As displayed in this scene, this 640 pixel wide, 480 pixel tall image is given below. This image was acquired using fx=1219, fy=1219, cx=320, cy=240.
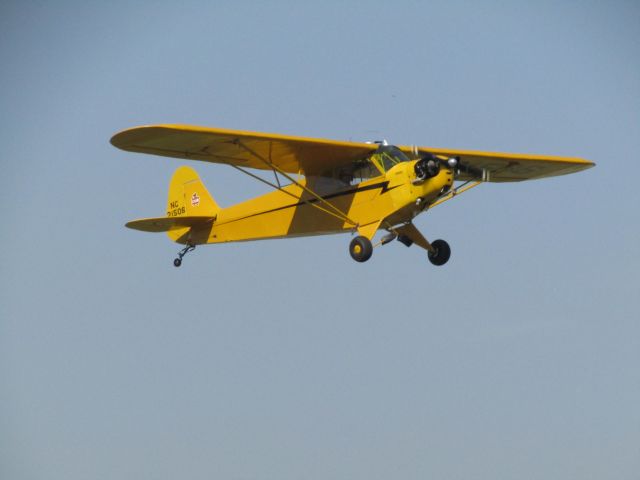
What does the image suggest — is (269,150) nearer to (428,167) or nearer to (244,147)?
(244,147)

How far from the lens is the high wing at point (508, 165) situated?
2375 centimetres

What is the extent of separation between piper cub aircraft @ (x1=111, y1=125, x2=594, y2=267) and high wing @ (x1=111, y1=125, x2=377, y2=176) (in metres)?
0.02

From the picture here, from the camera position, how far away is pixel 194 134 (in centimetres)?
2114

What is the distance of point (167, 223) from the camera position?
25.9 meters

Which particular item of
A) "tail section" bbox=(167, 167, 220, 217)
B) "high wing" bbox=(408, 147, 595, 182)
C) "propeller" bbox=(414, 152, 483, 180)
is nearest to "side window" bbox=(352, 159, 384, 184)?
"high wing" bbox=(408, 147, 595, 182)

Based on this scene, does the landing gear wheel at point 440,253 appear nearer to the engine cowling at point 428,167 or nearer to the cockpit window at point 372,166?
the cockpit window at point 372,166

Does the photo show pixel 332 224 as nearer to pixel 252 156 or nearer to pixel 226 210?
pixel 252 156

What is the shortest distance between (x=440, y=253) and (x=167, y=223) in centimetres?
608

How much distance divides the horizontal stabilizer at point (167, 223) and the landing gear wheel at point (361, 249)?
206 inches

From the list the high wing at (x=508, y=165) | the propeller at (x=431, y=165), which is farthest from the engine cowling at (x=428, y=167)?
the high wing at (x=508, y=165)

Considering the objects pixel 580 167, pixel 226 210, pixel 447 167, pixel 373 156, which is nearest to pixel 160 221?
pixel 226 210

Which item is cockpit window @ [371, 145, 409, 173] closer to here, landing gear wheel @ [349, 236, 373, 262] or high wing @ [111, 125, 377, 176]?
high wing @ [111, 125, 377, 176]

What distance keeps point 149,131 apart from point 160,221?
5.08m

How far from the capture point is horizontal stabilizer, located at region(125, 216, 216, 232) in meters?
25.5
